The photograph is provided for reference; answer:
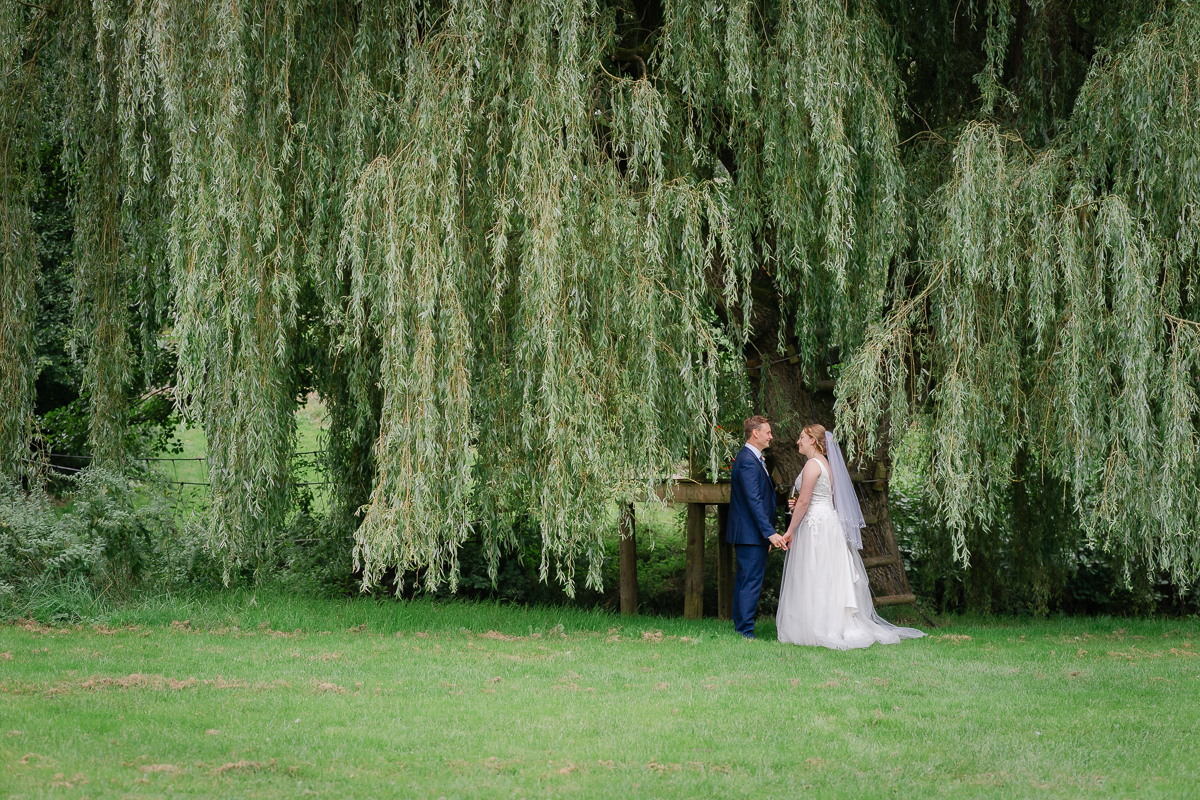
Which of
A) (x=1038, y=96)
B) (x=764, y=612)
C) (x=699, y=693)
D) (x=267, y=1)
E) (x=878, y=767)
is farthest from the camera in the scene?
(x=764, y=612)

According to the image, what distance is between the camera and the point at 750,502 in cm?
805

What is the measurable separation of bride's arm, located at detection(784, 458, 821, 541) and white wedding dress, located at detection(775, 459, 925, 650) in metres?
0.04

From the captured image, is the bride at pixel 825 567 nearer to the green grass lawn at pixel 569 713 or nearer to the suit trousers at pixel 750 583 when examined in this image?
the suit trousers at pixel 750 583

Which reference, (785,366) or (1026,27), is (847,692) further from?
(1026,27)

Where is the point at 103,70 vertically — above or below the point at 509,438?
above

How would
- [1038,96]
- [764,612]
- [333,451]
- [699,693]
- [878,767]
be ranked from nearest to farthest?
[878,767] → [699,693] → [1038,96] → [333,451] → [764,612]

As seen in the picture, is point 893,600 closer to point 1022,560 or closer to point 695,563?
point 1022,560

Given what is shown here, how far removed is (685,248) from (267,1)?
304 centimetres

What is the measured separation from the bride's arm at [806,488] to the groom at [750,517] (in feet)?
0.62

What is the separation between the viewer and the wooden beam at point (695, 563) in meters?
9.62

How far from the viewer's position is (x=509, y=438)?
7078mm

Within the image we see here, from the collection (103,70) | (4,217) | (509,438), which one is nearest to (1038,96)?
(509,438)

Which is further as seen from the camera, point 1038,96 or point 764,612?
point 764,612

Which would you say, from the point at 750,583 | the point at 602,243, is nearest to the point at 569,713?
the point at 602,243
